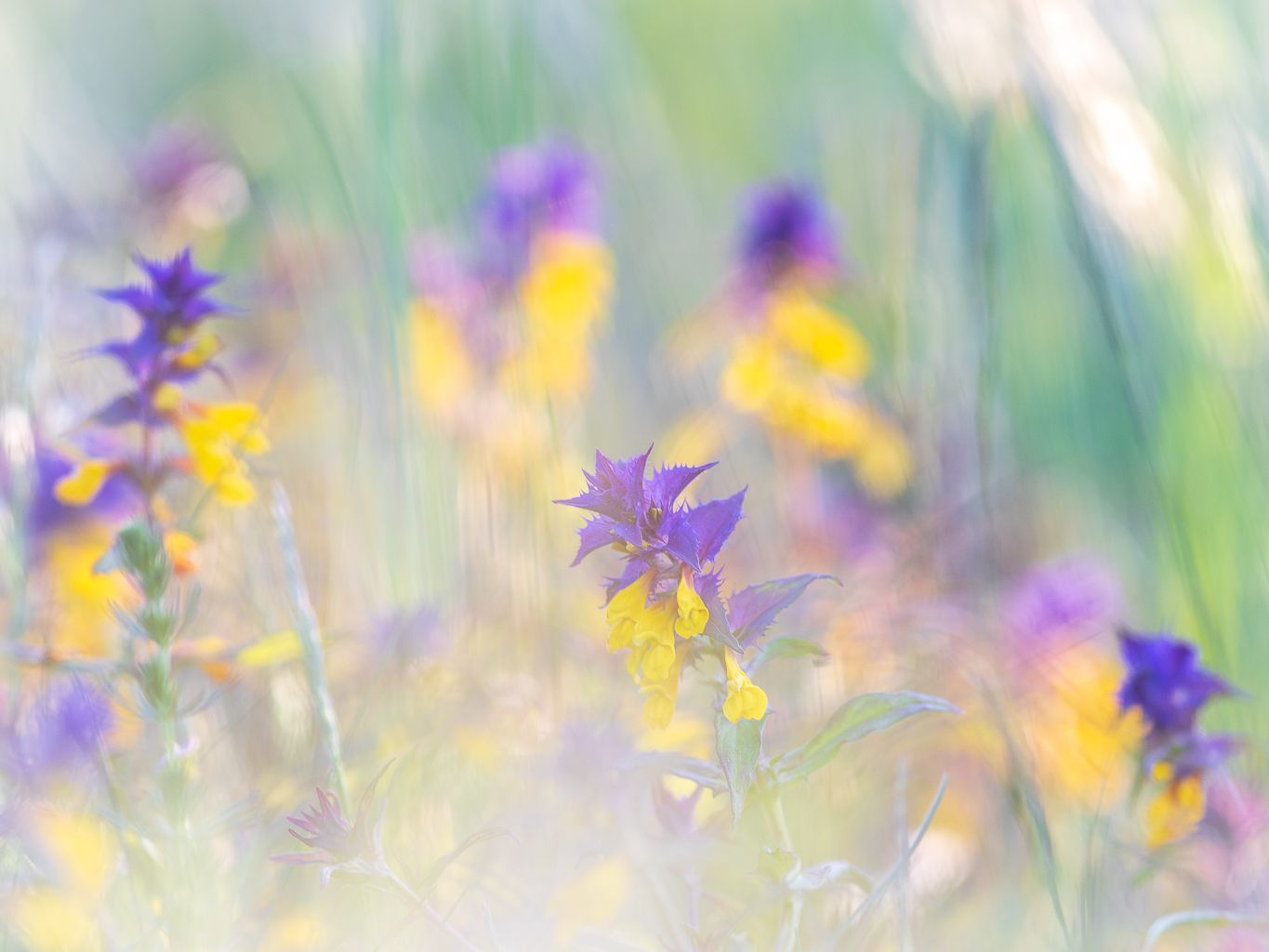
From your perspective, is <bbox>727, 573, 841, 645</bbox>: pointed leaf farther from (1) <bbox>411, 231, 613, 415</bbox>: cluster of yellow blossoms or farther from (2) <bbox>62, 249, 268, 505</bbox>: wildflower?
(1) <bbox>411, 231, 613, 415</bbox>: cluster of yellow blossoms

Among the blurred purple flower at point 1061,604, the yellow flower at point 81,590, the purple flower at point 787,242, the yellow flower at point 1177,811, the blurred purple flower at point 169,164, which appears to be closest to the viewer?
the yellow flower at point 1177,811

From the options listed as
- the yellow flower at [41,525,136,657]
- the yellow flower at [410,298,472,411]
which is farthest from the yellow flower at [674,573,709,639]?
the yellow flower at [410,298,472,411]

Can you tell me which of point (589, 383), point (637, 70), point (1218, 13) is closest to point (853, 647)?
point (589, 383)

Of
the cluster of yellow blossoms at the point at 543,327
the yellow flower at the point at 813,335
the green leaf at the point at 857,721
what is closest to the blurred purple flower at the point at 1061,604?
the yellow flower at the point at 813,335

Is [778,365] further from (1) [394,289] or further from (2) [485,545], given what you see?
(1) [394,289]

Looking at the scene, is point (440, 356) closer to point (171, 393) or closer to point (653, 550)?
point (171, 393)

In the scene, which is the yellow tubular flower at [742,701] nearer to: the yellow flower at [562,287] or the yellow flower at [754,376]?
the yellow flower at [754,376]

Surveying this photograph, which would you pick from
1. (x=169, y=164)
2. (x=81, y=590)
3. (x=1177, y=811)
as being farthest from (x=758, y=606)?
(x=169, y=164)
